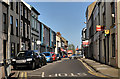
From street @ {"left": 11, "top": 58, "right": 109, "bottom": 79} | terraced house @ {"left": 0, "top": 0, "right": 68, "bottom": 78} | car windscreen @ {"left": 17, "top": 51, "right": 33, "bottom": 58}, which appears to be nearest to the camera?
street @ {"left": 11, "top": 58, "right": 109, "bottom": 79}

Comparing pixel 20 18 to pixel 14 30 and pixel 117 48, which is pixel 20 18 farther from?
pixel 117 48

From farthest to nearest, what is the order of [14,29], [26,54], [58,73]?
[14,29] → [26,54] → [58,73]

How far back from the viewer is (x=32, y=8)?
136 feet

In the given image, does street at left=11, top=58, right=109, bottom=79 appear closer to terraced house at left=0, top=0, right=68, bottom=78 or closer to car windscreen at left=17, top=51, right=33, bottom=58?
car windscreen at left=17, top=51, right=33, bottom=58

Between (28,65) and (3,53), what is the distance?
799 centimetres

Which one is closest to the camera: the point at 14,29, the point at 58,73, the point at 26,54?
the point at 58,73

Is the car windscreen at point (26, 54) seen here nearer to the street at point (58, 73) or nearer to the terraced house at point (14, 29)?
the street at point (58, 73)

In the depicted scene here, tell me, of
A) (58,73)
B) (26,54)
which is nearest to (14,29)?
(26,54)

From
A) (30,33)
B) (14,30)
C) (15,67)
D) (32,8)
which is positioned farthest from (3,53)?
(32,8)

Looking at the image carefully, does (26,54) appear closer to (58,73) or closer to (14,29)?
(58,73)

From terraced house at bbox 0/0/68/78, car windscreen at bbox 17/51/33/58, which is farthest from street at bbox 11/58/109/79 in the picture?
terraced house at bbox 0/0/68/78

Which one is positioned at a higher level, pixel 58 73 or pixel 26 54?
pixel 26 54

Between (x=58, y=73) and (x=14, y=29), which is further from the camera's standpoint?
(x=14, y=29)

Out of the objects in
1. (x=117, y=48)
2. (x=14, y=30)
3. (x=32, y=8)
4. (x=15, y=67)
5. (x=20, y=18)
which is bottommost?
(x=15, y=67)
